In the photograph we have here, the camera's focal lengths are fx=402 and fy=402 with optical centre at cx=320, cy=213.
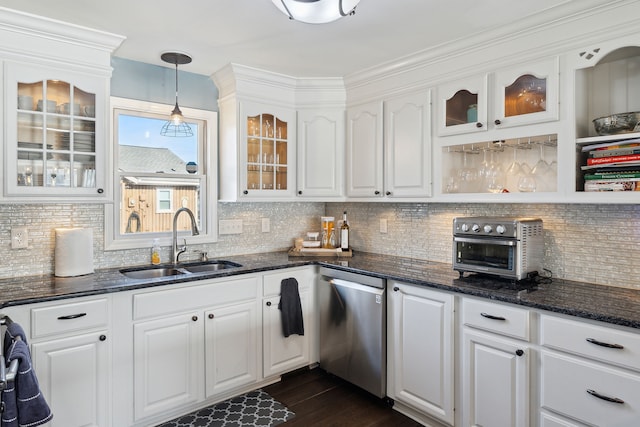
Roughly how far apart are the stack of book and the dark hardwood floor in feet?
5.70

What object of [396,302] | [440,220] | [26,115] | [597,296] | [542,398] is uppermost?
[26,115]

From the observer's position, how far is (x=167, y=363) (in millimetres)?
2459

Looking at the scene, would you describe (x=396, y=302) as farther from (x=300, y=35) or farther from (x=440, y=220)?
(x=300, y=35)

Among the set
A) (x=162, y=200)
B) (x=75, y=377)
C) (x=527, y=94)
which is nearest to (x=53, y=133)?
(x=162, y=200)

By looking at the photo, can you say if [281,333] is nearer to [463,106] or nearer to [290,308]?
[290,308]

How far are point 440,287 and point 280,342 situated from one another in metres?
1.31

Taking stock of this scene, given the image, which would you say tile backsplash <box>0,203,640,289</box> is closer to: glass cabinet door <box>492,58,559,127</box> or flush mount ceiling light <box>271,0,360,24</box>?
glass cabinet door <box>492,58,559,127</box>

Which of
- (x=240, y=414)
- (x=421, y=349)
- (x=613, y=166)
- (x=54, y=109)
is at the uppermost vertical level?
(x=54, y=109)

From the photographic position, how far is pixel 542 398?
1.92 m

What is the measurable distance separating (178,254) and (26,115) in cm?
131

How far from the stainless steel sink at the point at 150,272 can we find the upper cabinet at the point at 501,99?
6.96 feet

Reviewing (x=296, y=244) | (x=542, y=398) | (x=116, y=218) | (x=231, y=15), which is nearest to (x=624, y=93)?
(x=542, y=398)

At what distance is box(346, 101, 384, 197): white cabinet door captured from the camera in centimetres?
315

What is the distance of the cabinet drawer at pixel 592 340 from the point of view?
1.66 meters
